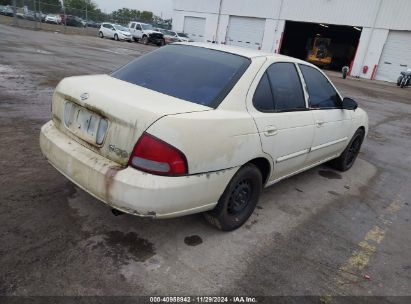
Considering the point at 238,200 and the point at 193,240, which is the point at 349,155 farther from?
the point at 193,240

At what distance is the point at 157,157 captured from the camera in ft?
8.66

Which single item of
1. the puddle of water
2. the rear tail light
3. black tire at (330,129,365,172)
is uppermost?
the rear tail light

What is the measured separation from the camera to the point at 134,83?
3422 millimetres

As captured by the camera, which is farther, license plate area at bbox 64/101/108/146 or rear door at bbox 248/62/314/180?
rear door at bbox 248/62/314/180

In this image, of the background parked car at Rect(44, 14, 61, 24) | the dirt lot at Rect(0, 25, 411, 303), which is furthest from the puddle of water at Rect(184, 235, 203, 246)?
the background parked car at Rect(44, 14, 61, 24)

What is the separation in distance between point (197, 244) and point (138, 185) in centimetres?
93

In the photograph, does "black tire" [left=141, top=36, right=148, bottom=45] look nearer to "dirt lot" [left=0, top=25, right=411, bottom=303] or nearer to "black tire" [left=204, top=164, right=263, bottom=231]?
"dirt lot" [left=0, top=25, right=411, bottom=303]

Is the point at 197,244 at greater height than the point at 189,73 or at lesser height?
lesser

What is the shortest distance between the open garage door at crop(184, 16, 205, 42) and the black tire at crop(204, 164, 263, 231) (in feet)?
121

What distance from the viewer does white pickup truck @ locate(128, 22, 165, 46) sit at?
110 feet

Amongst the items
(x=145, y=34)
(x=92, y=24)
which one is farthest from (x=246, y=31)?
(x=92, y=24)

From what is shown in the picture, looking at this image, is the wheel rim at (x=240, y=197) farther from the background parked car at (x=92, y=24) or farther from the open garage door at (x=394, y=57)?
the background parked car at (x=92, y=24)

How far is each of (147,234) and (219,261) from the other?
2.26 feet

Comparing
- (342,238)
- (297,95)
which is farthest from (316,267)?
(297,95)
